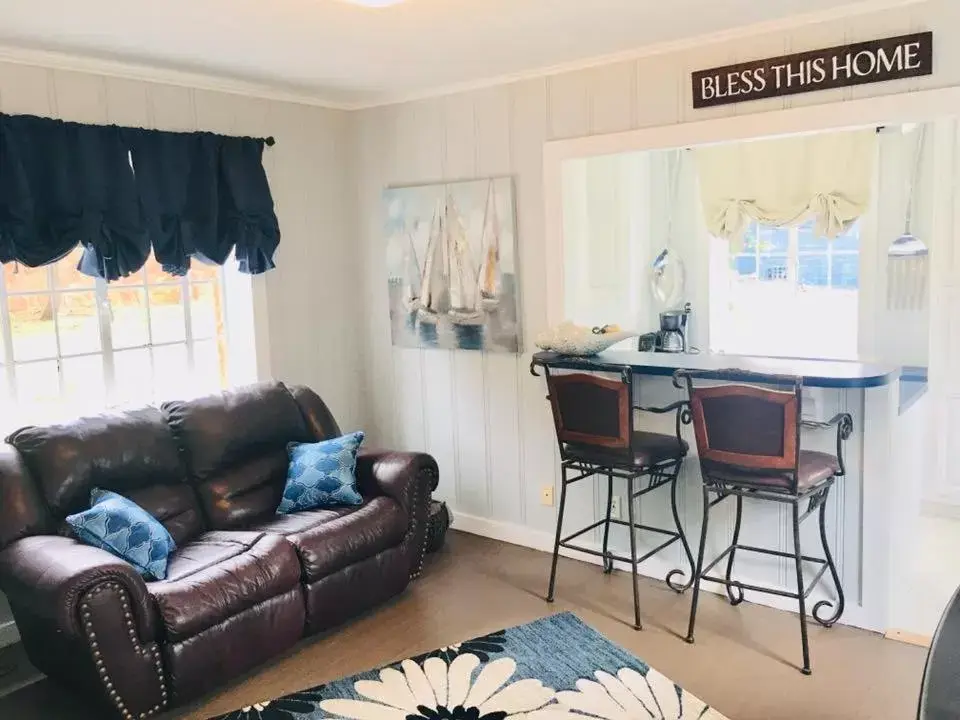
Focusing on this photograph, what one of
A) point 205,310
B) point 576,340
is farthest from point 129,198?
point 576,340

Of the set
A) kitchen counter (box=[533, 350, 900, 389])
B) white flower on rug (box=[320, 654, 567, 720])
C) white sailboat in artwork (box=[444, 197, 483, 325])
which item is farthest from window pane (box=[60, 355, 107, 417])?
kitchen counter (box=[533, 350, 900, 389])

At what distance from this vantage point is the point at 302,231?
4.87 meters

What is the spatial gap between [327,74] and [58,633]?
2781 mm

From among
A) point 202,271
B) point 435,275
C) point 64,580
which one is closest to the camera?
point 64,580

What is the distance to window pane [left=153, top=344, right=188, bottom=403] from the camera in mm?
4367

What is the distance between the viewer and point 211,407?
3951mm

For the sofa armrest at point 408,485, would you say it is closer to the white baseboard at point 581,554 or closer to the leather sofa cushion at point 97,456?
the white baseboard at point 581,554

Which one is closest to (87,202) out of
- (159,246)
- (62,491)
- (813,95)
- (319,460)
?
(159,246)

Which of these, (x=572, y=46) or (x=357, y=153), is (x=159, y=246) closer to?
(x=357, y=153)

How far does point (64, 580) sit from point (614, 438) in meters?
2.11

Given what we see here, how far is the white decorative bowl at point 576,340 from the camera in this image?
12.8ft

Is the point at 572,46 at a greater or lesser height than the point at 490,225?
greater

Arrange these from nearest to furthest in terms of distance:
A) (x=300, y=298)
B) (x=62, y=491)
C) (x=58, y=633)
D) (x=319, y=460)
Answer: (x=58, y=633)
(x=62, y=491)
(x=319, y=460)
(x=300, y=298)

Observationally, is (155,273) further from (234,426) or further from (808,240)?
(808,240)
